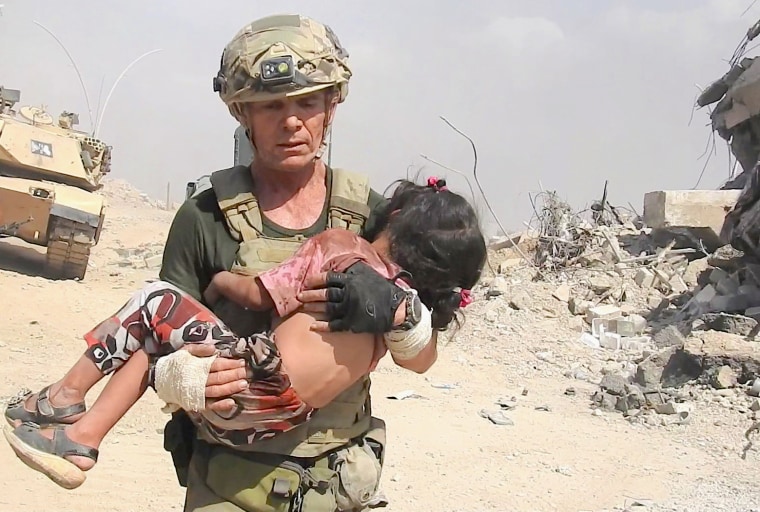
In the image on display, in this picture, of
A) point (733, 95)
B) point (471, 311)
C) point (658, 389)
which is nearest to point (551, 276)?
point (471, 311)

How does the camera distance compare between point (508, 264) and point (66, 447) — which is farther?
point (508, 264)

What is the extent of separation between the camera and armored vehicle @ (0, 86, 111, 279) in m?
10.6

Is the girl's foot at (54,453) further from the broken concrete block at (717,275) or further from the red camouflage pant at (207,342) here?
the broken concrete block at (717,275)

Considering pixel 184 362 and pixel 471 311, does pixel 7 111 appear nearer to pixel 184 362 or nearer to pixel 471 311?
pixel 471 311

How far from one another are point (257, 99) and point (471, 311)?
8810 millimetres

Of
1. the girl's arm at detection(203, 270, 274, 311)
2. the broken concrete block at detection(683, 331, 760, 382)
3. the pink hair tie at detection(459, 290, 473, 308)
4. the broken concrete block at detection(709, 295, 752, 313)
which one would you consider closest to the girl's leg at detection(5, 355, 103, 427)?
the girl's arm at detection(203, 270, 274, 311)

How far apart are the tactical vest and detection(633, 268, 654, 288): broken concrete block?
933 centimetres

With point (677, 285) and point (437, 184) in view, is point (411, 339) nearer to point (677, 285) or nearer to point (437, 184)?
point (437, 184)

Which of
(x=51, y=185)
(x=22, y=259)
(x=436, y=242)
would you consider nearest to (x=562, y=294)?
(x=51, y=185)

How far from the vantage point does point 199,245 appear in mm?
2125

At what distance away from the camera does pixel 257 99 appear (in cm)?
206

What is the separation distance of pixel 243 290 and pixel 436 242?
1.51ft

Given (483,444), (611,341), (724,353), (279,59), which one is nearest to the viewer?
(279,59)

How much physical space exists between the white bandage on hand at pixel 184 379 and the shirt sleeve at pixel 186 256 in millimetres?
286
